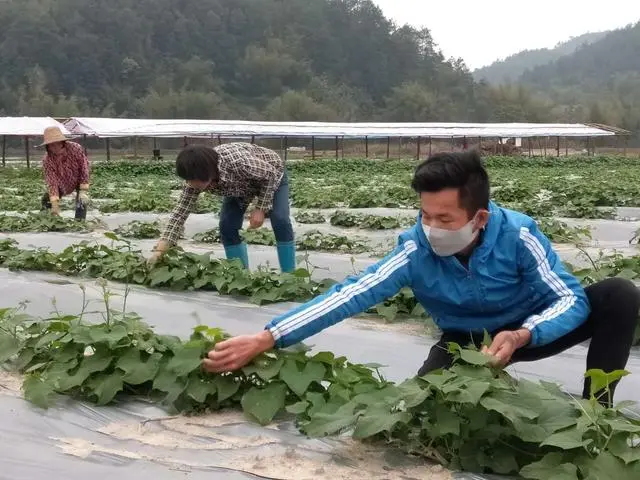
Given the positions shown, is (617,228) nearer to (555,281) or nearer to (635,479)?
(555,281)

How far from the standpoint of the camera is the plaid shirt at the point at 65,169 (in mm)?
6727

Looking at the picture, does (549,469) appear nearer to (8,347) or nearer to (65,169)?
(8,347)

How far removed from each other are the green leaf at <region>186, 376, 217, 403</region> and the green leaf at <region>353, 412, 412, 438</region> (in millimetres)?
507

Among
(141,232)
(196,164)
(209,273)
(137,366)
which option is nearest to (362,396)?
(137,366)

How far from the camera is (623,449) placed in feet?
5.32

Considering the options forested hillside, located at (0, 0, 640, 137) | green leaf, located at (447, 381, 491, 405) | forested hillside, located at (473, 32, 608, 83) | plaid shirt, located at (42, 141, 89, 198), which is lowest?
green leaf, located at (447, 381, 491, 405)

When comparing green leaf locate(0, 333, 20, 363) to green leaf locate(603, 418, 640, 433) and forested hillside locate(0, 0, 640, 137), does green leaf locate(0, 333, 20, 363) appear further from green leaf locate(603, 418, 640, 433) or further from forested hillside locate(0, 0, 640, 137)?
forested hillside locate(0, 0, 640, 137)

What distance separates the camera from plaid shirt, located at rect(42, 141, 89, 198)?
265 inches

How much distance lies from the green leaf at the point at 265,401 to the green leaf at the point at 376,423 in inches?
12.9

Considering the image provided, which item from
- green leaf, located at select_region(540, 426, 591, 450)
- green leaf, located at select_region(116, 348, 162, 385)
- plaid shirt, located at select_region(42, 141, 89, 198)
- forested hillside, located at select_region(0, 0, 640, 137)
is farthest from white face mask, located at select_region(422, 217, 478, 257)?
forested hillside, located at select_region(0, 0, 640, 137)

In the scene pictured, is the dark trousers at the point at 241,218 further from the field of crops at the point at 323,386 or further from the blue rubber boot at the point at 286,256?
the field of crops at the point at 323,386

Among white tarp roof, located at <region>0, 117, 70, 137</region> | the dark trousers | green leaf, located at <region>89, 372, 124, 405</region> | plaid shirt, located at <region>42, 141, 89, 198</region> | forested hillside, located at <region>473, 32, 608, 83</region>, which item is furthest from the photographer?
forested hillside, located at <region>473, 32, 608, 83</region>

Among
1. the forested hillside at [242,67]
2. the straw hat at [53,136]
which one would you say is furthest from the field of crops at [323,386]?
the forested hillside at [242,67]

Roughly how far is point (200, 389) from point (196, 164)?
1836 millimetres
